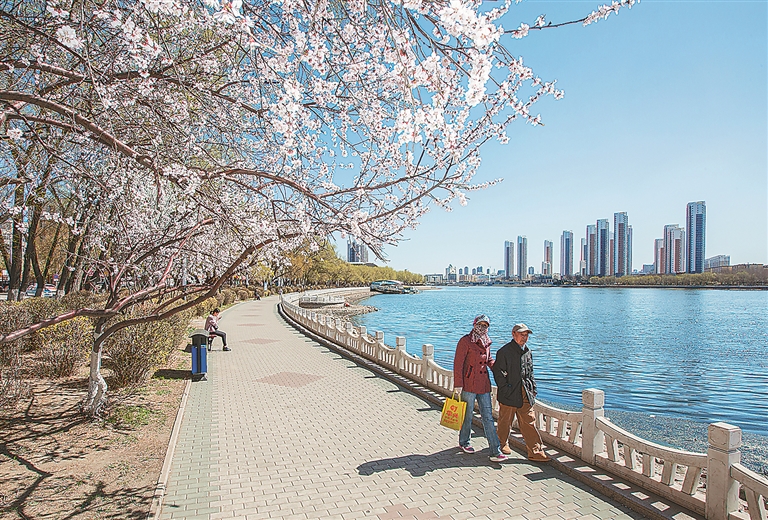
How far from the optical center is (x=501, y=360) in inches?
250

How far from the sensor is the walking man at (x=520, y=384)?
6.25m

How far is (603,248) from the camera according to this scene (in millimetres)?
188375

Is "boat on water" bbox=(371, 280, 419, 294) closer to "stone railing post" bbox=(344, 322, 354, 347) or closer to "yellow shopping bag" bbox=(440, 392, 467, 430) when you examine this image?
"stone railing post" bbox=(344, 322, 354, 347)

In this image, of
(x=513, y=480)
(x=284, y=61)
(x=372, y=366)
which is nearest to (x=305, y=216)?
(x=284, y=61)

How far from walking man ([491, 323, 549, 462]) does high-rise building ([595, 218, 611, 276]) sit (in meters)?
198

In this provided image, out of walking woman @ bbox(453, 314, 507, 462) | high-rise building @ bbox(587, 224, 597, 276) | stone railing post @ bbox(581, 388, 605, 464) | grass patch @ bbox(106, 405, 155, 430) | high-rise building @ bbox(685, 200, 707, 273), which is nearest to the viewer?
stone railing post @ bbox(581, 388, 605, 464)

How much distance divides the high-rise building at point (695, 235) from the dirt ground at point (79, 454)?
183 metres

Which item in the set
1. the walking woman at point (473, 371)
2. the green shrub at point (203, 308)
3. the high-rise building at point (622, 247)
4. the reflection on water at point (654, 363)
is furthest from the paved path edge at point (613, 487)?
the high-rise building at point (622, 247)

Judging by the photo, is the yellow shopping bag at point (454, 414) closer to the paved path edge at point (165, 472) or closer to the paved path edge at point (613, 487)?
the paved path edge at point (613, 487)

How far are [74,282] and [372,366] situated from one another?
15.3 meters

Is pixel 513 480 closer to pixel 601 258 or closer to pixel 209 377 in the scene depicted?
pixel 209 377

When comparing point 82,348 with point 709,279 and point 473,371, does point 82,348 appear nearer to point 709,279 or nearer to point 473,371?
point 473,371

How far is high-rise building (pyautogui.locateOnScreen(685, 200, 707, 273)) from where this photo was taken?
156125 millimetres

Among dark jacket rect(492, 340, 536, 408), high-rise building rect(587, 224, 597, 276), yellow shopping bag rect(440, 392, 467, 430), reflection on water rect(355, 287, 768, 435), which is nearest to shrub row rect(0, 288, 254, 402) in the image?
yellow shopping bag rect(440, 392, 467, 430)
